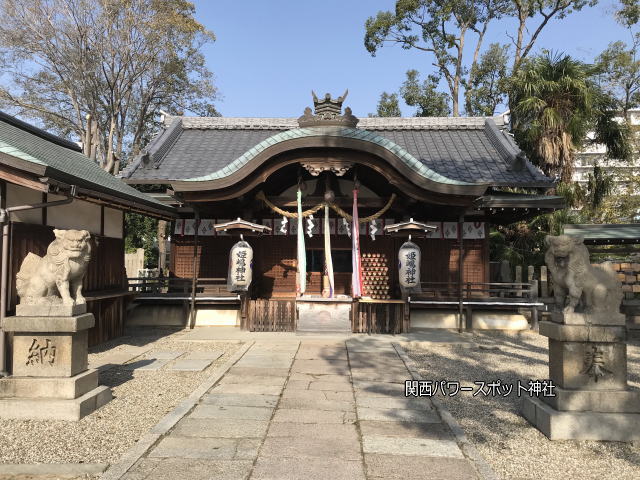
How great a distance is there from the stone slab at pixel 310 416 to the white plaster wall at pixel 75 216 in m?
6.01

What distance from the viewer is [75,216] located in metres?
8.93

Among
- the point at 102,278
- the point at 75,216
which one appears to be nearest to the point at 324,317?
A: the point at 102,278

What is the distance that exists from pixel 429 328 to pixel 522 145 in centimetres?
892

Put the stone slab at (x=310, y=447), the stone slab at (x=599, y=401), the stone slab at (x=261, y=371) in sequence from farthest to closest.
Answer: the stone slab at (x=261, y=371)
the stone slab at (x=599, y=401)
the stone slab at (x=310, y=447)

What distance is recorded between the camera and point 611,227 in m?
11.8

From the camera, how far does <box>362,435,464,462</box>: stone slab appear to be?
4.25 metres

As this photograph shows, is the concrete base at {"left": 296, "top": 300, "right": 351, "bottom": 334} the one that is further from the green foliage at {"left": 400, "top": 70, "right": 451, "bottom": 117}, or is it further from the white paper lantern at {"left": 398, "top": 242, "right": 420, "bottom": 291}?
the green foliage at {"left": 400, "top": 70, "right": 451, "bottom": 117}

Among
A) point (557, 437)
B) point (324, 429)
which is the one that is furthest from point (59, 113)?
point (557, 437)

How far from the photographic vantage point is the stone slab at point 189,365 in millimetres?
7602

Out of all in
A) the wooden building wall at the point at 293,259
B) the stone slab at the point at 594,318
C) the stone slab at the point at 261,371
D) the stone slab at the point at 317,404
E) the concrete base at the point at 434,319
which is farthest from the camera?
the wooden building wall at the point at 293,259

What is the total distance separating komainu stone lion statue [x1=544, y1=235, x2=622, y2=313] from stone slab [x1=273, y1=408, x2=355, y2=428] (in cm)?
302

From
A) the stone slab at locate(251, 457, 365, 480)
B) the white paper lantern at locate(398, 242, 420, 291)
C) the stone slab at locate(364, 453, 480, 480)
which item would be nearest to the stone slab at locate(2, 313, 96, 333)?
the stone slab at locate(251, 457, 365, 480)

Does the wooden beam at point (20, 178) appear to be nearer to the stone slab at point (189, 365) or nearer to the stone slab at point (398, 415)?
the stone slab at point (189, 365)

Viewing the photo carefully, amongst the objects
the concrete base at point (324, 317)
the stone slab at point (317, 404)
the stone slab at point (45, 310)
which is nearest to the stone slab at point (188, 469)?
the stone slab at point (317, 404)
